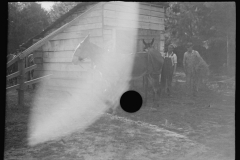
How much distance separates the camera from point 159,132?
4477mm

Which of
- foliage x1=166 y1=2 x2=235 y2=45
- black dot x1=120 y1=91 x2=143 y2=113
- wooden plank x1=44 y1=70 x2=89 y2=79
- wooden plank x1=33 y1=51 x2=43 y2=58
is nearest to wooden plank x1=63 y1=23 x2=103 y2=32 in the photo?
wooden plank x1=44 y1=70 x2=89 y2=79

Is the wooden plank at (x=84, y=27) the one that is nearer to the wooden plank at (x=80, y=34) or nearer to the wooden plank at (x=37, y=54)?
the wooden plank at (x=80, y=34)

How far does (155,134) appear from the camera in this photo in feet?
14.4

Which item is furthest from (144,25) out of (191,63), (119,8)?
(191,63)

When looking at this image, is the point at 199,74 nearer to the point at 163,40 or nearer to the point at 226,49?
the point at 226,49

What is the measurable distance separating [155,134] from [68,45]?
5.28 m

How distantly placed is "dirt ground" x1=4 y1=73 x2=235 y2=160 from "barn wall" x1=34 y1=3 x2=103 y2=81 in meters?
2.96

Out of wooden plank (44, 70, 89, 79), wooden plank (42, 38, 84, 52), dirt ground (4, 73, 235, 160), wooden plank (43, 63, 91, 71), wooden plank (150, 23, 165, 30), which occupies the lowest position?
dirt ground (4, 73, 235, 160)

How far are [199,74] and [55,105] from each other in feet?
15.3

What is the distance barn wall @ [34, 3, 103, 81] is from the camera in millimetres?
7617

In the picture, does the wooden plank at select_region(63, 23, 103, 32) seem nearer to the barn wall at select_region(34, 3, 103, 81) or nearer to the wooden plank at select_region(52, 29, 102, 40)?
the barn wall at select_region(34, 3, 103, 81)

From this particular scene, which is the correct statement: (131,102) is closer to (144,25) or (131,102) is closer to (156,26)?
(144,25)

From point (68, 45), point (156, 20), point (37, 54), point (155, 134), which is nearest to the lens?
point (155, 134)

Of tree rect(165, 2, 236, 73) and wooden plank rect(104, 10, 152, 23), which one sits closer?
tree rect(165, 2, 236, 73)
